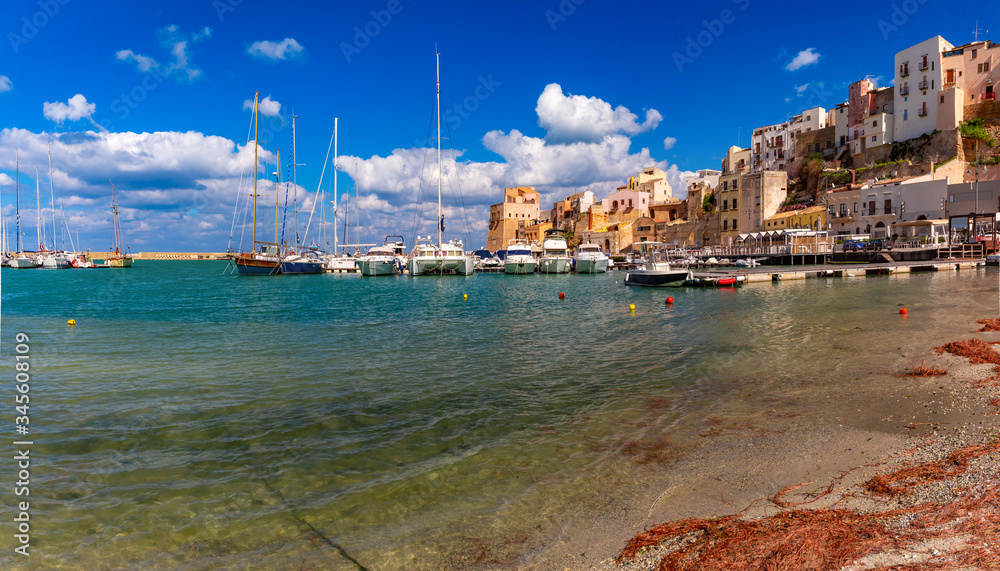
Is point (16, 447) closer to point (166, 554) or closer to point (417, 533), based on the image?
point (166, 554)

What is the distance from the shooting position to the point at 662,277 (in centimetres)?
3422

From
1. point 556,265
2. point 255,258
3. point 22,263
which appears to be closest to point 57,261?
point 22,263

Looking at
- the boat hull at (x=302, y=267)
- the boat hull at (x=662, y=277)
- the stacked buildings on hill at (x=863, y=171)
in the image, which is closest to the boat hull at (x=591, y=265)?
the boat hull at (x=662, y=277)

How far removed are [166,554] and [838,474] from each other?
22.3 feet

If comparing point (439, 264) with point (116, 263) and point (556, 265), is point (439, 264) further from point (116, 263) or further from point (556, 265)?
point (116, 263)

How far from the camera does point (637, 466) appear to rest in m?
5.93

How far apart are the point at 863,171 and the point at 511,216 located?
2624 inches

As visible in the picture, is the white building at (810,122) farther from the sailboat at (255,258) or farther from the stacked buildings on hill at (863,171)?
the sailboat at (255,258)

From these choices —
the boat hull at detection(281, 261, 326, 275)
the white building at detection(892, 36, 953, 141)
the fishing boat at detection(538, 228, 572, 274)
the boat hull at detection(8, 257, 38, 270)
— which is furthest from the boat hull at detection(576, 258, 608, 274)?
the boat hull at detection(8, 257, 38, 270)

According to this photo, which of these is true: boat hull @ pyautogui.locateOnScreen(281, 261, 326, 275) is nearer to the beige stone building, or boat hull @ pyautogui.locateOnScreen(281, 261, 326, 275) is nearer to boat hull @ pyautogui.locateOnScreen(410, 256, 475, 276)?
boat hull @ pyautogui.locateOnScreen(410, 256, 475, 276)

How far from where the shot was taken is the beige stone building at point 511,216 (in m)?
111

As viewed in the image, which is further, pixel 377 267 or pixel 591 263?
pixel 591 263

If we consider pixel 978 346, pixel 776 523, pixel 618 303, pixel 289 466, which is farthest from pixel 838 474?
pixel 618 303

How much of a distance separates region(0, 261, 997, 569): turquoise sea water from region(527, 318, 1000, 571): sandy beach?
0.52 metres
